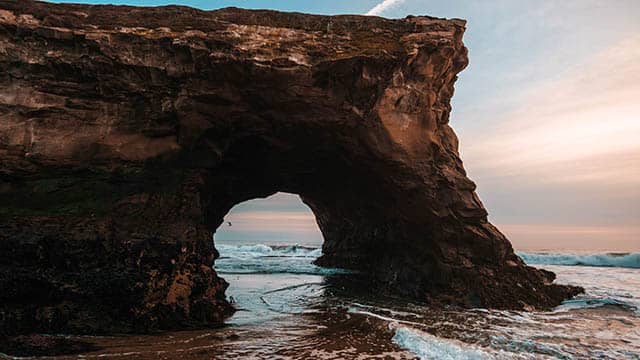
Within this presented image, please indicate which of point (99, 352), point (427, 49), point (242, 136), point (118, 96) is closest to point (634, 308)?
point (427, 49)

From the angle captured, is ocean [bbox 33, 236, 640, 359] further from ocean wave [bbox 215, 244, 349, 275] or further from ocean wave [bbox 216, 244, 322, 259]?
ocean wave [bbox 216, 244, 322, 259]

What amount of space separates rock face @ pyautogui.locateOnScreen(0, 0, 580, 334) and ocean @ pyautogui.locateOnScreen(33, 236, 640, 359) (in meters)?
1.14

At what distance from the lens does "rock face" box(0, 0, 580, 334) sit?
9461 mm

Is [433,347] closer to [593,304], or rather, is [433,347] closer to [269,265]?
→ [593,304]

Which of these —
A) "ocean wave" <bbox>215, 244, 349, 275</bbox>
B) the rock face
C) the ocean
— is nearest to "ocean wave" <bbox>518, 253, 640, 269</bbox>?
"ocean wave" <bbox>215, 244, 349, 275</bbox>

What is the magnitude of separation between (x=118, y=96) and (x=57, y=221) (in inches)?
124

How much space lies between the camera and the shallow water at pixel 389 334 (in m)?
7.74

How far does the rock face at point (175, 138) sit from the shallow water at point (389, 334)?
1.18 m

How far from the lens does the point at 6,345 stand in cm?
750

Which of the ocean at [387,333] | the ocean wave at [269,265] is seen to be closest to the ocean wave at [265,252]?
the ocean wave at [269,265]

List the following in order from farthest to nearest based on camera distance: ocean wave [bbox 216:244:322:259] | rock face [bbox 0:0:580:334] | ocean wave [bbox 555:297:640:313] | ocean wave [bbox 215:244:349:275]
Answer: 1. ocean wave [bbox 216:244:322:259]
2. ocean wave [bbox 215:244:349:275]
3. ocean wave [bbox 555:297:640:313]
4. rock face [bbox 0:0:580:334]

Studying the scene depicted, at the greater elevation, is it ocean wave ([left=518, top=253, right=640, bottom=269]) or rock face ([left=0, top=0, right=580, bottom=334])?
rock face ([left=0, top=0, right=580, bottom=334])

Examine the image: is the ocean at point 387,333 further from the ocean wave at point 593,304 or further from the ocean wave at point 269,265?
the ocean wave at point 269,265

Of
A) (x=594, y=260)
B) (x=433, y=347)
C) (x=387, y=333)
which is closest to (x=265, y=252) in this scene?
(x=594, y=260)
